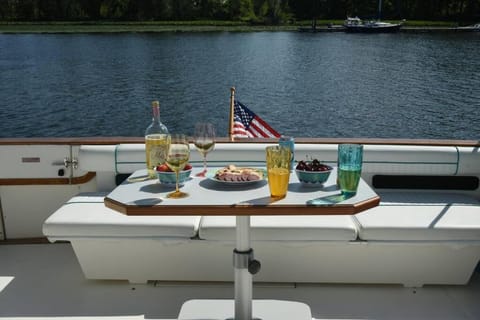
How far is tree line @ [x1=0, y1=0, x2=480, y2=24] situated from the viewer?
139 feet

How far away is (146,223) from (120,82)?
18.0 meters

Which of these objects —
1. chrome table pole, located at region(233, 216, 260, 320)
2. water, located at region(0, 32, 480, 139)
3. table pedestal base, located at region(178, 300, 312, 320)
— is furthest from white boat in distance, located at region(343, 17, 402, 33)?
chrome table pole, located at region(233, 216, 260, 320)

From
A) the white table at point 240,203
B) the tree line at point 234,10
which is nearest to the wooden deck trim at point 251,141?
the white table at point 240,203

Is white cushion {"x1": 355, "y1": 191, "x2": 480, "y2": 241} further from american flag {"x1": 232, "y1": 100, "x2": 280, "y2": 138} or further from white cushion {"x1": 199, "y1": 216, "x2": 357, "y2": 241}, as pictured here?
american flag {"x1": 232, "y1": 100, "x2": 280, "y2": 138}

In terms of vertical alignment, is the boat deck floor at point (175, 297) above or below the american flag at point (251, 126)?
below

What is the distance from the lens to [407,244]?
2262 millimetres

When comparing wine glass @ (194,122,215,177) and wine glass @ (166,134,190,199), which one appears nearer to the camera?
wine glass @ (166,134,190,199)

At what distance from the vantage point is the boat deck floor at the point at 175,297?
2221 mm

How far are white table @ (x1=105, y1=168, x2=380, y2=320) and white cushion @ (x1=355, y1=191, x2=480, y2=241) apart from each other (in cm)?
49

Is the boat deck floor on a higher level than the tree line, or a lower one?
lower

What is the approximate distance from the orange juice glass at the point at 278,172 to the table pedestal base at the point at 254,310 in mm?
666

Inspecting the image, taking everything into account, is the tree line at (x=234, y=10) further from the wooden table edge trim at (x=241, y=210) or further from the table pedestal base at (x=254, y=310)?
the wooden table edge trim at (x=241, y=210)

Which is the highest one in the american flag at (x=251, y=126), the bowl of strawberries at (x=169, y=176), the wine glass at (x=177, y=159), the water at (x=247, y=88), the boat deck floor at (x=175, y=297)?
the wine glass at (x=177, y=159)

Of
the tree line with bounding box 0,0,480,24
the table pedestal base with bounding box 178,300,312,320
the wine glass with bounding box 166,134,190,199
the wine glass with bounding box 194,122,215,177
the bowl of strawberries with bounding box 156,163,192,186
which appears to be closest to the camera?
the wine glass with bounding box 166,134,190,199
